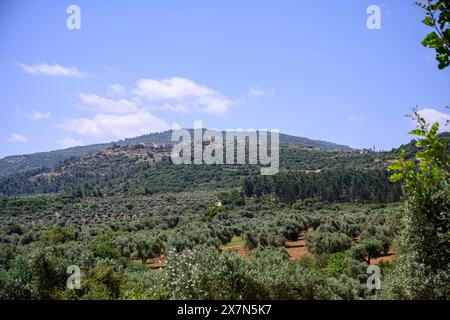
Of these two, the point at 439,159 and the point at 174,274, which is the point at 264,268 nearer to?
the point at 174,274

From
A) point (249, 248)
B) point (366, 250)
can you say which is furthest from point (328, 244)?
point (249, 248)

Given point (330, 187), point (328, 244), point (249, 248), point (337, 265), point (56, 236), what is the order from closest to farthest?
point (337, 265) < point (328, 244) < point (249, 248) < point (56, 236) < point (330, 187)

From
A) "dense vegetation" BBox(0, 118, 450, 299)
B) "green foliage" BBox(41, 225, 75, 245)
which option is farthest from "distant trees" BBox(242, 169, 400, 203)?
"green foliage" BBox(41, 225, 75, 245)

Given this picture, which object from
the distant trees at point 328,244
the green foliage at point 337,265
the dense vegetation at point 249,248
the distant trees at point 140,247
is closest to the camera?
the dense vegetation at point 249,248

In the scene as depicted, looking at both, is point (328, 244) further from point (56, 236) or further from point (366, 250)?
point (56, 236)

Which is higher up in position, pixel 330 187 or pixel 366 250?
pixel 330 187

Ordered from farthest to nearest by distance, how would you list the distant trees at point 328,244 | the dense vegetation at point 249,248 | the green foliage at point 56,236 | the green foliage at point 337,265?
the green foliage at point 56,236 → the distant trees at point 328,244 → the green foliage at point 337,265 → the dense vegetation at point 249,248

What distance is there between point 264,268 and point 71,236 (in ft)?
140

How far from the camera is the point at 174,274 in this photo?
15.1m

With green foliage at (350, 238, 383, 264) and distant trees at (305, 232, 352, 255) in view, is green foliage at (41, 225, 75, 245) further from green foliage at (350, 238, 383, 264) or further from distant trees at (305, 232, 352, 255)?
green foliage at (350, 238, 383, 264)

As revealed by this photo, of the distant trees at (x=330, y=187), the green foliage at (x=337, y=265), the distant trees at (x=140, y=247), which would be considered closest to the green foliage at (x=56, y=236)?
the distant trees at (x=140, y=247)

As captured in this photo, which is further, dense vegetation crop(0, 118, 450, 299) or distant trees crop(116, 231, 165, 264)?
distant trees crop(116, 231, 165, 264)

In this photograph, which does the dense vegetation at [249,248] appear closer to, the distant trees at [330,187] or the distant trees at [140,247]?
the distant trees at [140,247]

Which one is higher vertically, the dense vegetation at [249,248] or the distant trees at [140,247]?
the dense vegetation at [249,248]
